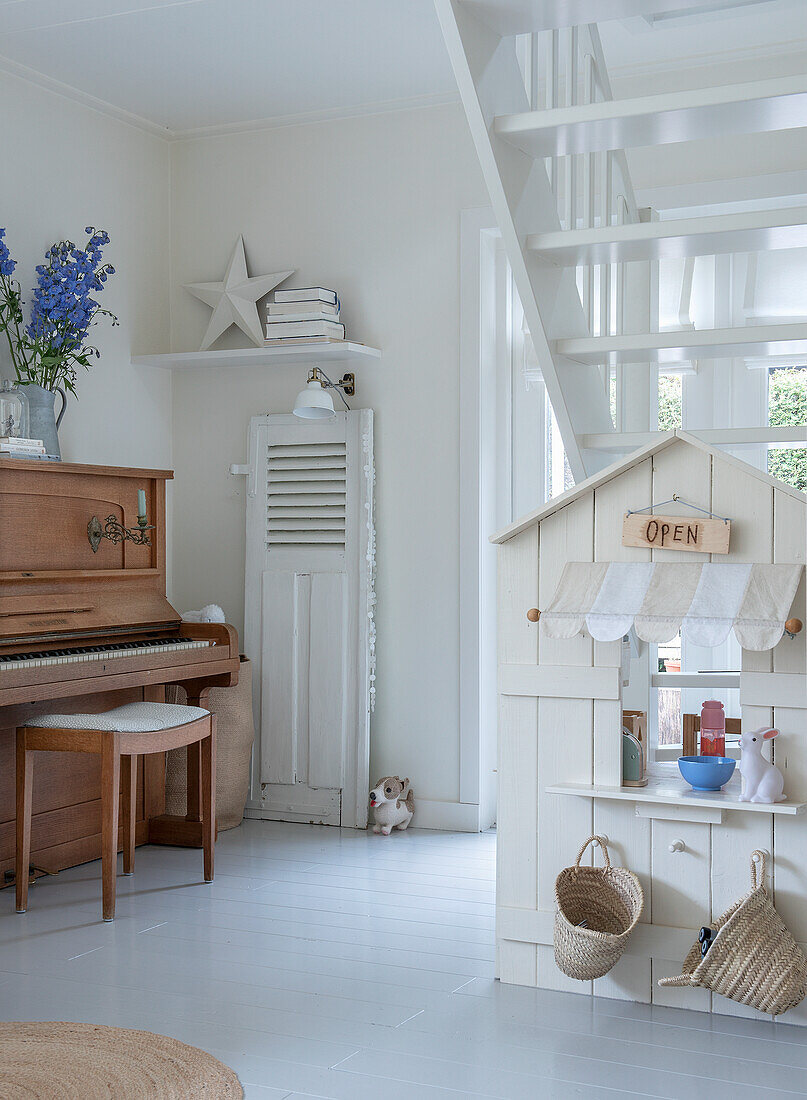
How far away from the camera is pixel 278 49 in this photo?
3.94 meters

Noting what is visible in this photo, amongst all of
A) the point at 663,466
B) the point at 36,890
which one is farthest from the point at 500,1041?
the point at 36,890

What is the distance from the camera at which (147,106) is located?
4477mm

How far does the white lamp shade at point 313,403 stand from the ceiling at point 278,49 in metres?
1.11

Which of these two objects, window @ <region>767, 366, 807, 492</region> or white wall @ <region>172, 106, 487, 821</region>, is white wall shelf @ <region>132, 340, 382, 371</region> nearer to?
white wall @ <region>172, 106, 487, 821</region>

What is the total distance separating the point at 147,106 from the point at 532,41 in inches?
88.3

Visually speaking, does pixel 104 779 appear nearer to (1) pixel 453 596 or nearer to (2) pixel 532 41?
(1) pixel 453 596

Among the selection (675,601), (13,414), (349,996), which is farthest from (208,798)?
(675,601)

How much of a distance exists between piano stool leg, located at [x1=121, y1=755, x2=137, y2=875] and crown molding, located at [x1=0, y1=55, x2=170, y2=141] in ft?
7.82

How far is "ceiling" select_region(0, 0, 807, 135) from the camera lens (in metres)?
3.63

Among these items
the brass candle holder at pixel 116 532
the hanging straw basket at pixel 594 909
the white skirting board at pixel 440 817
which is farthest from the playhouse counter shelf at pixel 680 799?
the brass candle holder at pixel 116 532

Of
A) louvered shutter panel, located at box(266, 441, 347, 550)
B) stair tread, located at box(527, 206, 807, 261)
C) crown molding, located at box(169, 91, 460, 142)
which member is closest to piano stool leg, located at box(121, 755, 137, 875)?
louvered shutter panel, located at box(266, 441, 347, 550)

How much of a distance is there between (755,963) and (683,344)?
4.32 ft

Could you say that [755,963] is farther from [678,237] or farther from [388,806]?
[388,806]

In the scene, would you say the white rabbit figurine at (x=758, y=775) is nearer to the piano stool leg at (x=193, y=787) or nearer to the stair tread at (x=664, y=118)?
the stair tread at (x=664, y=118)
